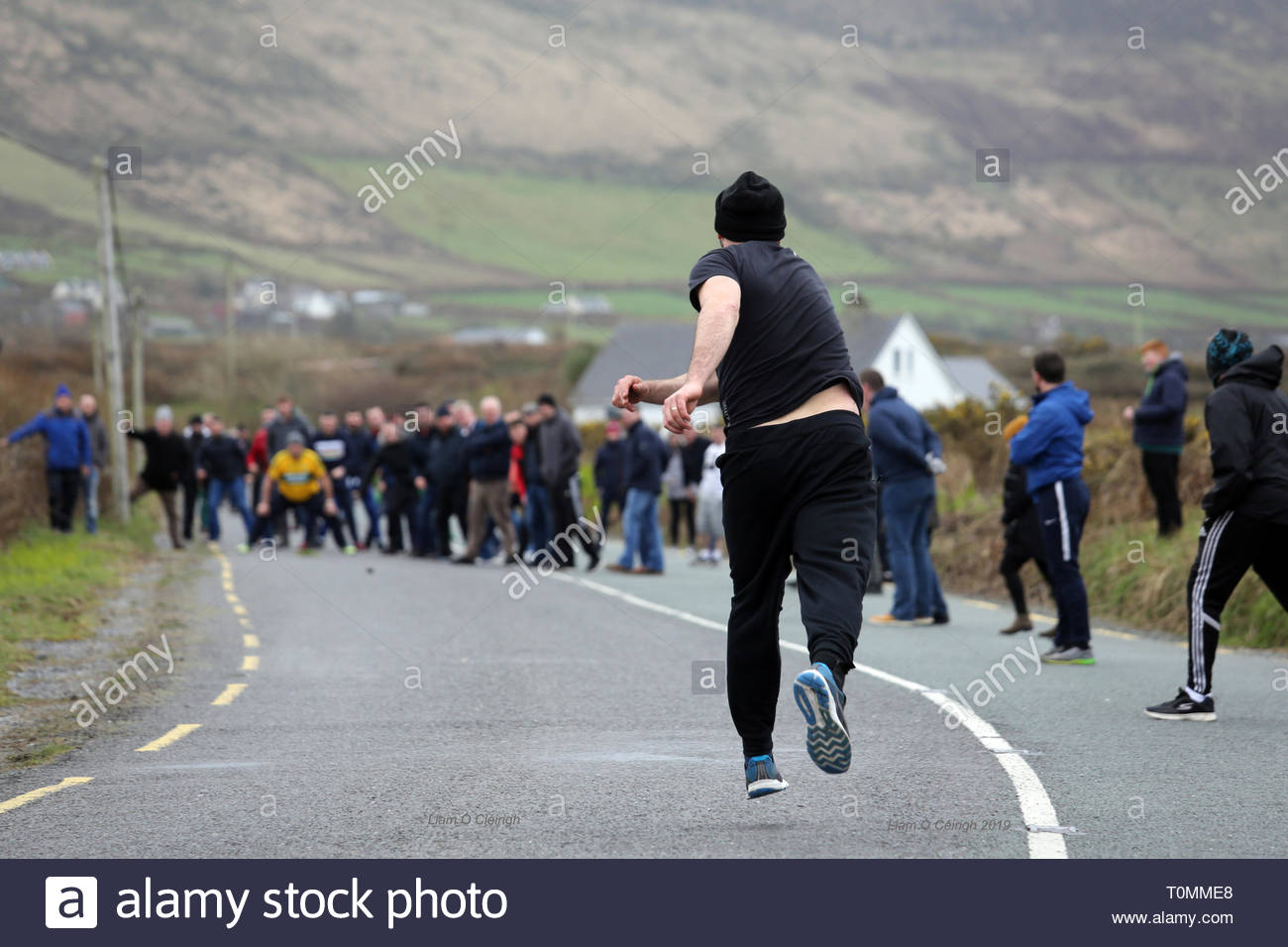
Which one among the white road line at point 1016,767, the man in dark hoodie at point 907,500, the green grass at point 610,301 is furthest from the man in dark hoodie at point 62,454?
the green grass at point 610,301

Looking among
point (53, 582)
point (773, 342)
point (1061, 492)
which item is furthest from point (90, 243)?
point (773, 342)

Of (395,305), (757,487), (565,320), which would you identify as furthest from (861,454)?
(395,305)

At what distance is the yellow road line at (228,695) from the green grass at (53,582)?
1.15 m

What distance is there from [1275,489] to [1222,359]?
72 cm

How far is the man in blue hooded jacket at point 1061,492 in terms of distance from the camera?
36.2 feet

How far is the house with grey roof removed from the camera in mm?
86438

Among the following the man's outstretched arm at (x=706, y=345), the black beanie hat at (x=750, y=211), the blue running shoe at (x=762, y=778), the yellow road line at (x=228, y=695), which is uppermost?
the black beanie hat at (x=750, y=211)

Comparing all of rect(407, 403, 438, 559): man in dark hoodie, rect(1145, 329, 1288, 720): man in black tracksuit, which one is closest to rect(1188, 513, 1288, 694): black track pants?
rect(1145, 329, 1288, 720): man in black tracksuit

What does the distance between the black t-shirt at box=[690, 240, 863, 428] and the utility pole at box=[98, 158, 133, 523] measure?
897 inches

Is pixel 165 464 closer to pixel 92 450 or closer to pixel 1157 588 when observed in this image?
pixel 92 450

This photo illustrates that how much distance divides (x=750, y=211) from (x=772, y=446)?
0.89 m

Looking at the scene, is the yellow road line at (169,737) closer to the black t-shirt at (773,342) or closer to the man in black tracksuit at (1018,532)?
the black t-shirt at (773,342)

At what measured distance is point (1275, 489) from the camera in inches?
326
